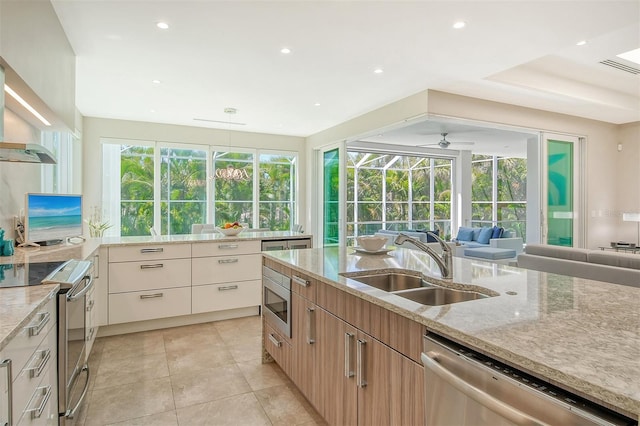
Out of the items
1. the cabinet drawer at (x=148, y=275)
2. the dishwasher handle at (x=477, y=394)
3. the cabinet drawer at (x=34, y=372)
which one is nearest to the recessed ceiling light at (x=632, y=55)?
the dishwasher handle at (x=477, y=394)

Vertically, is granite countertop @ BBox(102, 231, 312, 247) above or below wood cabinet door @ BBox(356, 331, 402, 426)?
above

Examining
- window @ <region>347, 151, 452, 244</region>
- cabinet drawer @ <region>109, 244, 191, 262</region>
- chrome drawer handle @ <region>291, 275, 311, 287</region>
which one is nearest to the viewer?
chrome drawer handle @ <region>291, 275, 311, 287</region>

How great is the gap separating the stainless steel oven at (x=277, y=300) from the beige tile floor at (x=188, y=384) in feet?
1.41

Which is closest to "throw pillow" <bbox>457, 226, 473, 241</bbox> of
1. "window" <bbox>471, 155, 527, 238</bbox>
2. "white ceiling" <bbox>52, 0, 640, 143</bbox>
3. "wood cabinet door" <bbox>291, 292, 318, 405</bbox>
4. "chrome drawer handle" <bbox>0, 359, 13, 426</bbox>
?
"window" <bbox>471, 155, 527, 238</bbox>

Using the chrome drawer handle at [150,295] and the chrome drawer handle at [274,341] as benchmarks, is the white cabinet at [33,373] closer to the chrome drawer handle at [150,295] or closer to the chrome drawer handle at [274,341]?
the chrome drawer handle at [274,341]

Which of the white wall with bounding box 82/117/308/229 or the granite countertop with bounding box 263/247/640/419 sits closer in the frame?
the granite countertop with bounding box 263/247/640/419

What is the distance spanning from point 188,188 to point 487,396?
6946mm

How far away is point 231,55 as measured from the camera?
3.62 m

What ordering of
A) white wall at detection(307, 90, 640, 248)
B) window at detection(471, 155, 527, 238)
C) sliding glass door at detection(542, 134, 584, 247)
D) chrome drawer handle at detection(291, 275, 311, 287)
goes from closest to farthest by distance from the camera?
chrome drawer handle at detection(291, 275, 311, 287)
white wall at detection(307, 90, 640, 248)
sliding glass door at detection(542, 134, 584, 247)
window at detection(471, 155, 527, 238)

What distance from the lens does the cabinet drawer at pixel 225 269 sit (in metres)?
3.71

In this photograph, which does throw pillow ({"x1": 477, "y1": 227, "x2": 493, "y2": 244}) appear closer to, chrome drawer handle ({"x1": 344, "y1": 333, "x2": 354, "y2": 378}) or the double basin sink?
the double basin sink


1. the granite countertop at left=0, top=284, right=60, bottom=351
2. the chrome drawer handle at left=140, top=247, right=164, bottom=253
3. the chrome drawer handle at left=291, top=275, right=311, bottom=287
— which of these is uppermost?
the granite countertop at left=0, top=284, right=60, bottom=351

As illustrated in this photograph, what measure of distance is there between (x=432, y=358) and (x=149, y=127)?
691 cm

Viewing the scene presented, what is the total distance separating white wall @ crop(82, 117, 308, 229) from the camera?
6.26m
